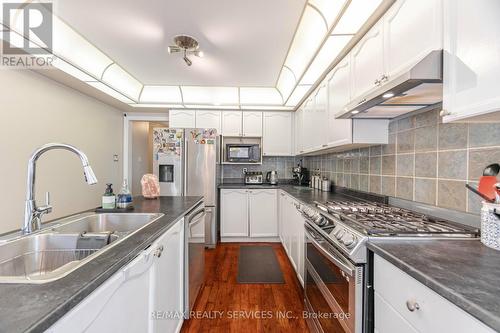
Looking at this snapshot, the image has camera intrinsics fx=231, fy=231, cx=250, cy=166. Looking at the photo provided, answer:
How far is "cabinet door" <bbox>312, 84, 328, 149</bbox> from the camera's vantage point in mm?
2410

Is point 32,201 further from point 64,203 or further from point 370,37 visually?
point 64,203

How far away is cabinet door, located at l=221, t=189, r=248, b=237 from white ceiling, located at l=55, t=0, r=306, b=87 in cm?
184

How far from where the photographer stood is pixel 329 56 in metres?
2.14

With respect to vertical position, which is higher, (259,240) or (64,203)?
(64,203)

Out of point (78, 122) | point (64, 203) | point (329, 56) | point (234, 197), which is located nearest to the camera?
point (329, 56)

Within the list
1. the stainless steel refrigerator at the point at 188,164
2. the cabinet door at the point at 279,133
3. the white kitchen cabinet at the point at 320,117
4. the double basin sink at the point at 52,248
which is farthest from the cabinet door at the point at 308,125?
the double basin sink at the point at 52,248

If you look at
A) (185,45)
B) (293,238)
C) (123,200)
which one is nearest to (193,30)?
(185,45)

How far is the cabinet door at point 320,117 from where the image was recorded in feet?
7.91

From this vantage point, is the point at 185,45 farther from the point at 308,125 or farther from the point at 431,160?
the point at 431,160

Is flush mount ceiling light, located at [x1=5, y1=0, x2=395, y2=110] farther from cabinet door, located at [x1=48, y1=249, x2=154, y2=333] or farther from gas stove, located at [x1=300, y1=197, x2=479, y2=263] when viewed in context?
cabinet door, located at [x1=48, y1=249, x2=154, y2=333]

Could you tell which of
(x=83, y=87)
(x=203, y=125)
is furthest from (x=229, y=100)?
(x=83, y=87)

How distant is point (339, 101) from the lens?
2.03m

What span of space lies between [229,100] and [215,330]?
10.7ft

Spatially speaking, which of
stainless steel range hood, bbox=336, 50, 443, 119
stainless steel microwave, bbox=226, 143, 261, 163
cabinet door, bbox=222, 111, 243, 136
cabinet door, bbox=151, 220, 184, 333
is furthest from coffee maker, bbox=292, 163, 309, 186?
cabinet door, bbox=151, 220, 184, 333
